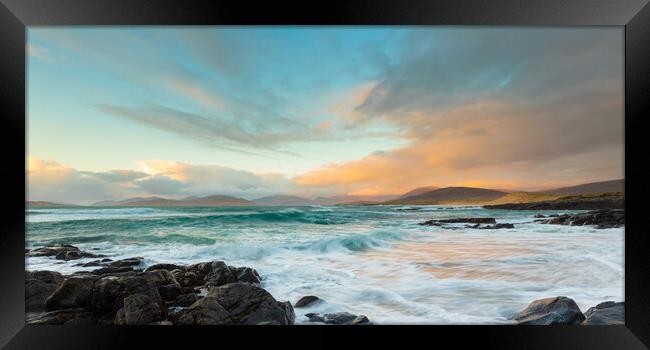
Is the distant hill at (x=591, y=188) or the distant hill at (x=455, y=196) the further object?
the distant hill at (x=455, y=196)

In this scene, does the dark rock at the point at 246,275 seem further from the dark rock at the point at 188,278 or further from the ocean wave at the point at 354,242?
the ocean wave at the point at 354,242

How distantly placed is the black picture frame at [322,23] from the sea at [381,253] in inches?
13.8

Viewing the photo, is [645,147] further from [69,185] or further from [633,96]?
[69,185]

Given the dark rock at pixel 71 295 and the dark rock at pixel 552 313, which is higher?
the dark rock at pixel 71 295

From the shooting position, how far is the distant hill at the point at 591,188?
2.43m

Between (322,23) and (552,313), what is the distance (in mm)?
2915

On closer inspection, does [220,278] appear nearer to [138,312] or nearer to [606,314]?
[138,312]

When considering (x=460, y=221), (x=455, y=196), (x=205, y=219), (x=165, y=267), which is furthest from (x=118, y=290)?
(x=460, y=221)

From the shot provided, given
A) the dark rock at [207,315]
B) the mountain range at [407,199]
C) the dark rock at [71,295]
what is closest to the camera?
the dark rock at [207,315]

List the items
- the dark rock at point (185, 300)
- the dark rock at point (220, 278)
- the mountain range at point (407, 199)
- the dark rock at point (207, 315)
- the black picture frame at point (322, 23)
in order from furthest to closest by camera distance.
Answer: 1. the mountain range at point (407, 199)
2. the dark rock at point (220, 278)
3. the dark rock at point (185, 300)
4. the dark rock at point (207, 315)
5. the black picture frame at point (322, 23)

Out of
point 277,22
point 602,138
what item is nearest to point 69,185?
point 277,22

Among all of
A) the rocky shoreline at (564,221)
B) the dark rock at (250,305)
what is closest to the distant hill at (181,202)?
the dark rock at (250,305)

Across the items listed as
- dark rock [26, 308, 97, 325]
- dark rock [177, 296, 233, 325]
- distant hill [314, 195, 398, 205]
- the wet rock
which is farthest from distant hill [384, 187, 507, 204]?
the wet rock

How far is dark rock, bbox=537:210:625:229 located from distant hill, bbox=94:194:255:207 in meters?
3.84
